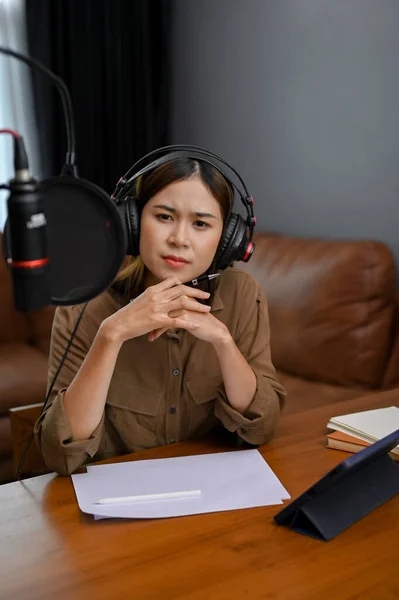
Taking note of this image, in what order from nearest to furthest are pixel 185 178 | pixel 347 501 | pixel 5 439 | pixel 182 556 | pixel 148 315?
pixel 182 556 → pixel 347 501 → pixel 148 315 → pixel 185 178 → pixel 5 439

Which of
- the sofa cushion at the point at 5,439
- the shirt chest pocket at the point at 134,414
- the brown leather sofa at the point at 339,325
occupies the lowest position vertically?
the sofa cushion at the point at 5,439

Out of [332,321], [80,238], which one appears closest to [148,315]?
[80,238]

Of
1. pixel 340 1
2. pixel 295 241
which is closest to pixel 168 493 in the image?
pixel 295 241

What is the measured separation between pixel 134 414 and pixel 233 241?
0.39m

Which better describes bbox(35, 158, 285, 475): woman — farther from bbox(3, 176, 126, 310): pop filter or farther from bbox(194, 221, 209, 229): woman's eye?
bbox(3, 176, 126, 310): pop filter

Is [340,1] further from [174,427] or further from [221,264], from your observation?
[174,427]

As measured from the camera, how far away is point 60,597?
785 millimetres

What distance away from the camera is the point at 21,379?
8.24 feet

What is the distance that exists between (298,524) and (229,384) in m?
0.38

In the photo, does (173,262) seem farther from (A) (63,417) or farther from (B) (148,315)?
(A) (63,417)

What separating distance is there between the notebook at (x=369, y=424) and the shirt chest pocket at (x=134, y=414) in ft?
1.11

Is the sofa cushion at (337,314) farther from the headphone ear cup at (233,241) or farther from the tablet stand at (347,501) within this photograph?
the tablet stand at (347,501)

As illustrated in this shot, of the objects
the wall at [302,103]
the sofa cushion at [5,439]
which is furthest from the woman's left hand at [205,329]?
the sofa cushion at [5,439]

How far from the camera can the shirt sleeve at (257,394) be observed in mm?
1232
